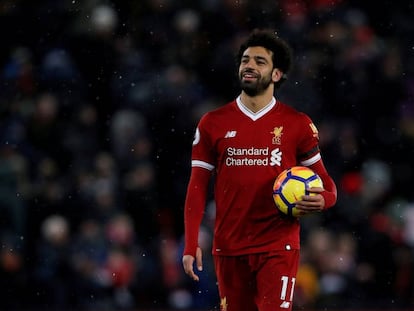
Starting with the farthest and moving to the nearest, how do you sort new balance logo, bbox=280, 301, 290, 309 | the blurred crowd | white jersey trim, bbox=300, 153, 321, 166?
1. the blurred crowd
2. white jersey trim, bbox=300, 153, 321, 166
3. new balance logo, bbox=280, 301, 290, 309

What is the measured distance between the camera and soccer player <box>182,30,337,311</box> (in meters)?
6.22

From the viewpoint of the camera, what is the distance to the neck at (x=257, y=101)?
640 cm

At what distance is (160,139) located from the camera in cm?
1158

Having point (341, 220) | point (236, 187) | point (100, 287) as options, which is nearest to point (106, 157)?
point (100, 287)

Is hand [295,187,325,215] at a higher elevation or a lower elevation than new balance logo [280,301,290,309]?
higher

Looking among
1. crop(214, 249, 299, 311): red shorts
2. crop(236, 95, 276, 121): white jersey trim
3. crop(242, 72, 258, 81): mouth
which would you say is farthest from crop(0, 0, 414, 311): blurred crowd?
crop(242, 72, 258, 81): mouth

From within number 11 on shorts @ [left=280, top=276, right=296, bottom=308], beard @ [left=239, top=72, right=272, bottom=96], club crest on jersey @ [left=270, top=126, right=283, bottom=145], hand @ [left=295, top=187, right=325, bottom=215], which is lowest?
number 11 on shorts @ [left=280, top=276, right=296, bottom=308]

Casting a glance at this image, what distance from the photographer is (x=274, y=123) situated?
6.36 metres

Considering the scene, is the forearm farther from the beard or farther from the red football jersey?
the beard

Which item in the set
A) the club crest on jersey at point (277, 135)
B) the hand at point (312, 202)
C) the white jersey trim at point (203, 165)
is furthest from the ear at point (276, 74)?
the hand at point (312, 202)

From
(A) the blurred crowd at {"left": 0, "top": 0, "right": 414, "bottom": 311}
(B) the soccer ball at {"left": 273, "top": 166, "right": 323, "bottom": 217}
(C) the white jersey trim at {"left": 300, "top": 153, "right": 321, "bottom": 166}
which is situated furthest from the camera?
(A) the blurred crowd at {"left": 0, "top": 0, "right": 414, "bottom": 311}

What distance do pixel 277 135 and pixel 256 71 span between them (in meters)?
0.39

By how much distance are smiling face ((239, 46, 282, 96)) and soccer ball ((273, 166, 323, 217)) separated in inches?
21.0

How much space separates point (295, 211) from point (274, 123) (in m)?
0.56
